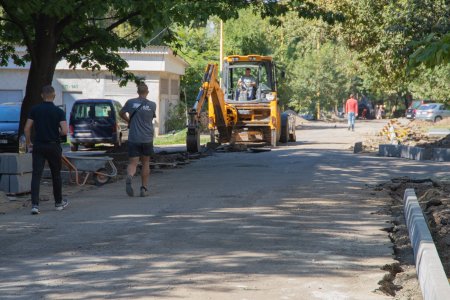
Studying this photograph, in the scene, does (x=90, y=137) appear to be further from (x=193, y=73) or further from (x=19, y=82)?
(x=193, y=73)

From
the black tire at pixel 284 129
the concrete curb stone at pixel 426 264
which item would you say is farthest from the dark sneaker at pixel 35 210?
the black tire at pixel 284 129

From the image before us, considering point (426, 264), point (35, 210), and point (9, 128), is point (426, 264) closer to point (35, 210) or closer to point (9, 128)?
point (35, 210)

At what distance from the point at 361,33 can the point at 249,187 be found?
17402 mm

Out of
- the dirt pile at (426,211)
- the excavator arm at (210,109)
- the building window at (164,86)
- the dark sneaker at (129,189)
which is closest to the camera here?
the dirt pile at (426,211)

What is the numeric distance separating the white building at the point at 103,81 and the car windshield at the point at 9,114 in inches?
638

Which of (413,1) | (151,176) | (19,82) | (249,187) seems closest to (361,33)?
(413,1)

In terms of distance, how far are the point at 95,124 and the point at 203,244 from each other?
2384cm

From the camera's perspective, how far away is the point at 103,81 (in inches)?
1859

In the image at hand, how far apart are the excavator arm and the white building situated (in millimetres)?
16105

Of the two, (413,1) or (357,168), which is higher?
(413,1)

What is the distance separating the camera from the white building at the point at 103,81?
45.5 metres

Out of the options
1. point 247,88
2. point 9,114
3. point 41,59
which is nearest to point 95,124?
point 9,114

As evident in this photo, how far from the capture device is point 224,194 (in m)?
14.4

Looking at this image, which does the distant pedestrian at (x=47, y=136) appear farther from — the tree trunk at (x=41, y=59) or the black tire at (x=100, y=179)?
the tree trunk at (x=41, y=59)
